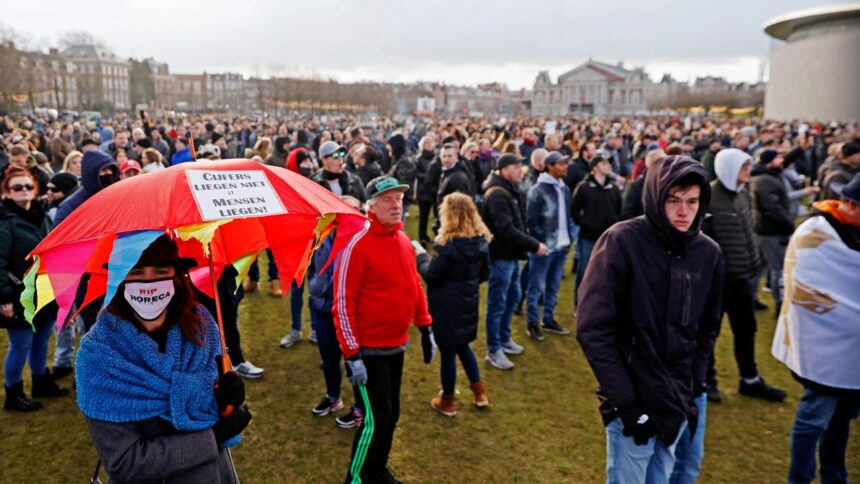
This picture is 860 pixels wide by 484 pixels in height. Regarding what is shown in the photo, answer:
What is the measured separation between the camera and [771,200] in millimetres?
6363

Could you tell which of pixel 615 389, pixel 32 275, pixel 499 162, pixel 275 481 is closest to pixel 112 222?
pixel 32 275

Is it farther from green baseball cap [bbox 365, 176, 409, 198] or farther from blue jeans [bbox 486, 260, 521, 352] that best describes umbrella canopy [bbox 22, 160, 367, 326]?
blue jeans [bbox 486, 260, 521, 352]

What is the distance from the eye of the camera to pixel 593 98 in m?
114

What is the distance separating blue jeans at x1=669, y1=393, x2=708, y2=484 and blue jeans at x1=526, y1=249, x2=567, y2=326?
3473 mm

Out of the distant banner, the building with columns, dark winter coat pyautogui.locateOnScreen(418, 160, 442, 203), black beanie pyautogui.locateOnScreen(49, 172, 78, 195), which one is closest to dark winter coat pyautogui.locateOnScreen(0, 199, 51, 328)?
black beanie pyautogui.locateOnScreen(49, 172, 78, 195)

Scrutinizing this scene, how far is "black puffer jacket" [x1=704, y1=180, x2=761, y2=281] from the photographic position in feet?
15.6

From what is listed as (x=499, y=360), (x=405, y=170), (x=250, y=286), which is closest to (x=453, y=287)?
(x=499, y=360)

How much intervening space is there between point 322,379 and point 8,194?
2.89 metres

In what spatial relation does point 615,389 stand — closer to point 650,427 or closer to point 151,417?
point 650,427

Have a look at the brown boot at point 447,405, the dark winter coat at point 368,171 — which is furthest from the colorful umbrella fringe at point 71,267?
the dark winter coat at point 368,171

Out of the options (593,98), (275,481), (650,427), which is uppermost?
(593,98)

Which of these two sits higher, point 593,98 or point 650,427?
point 593,98

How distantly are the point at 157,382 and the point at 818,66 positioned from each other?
192 feet

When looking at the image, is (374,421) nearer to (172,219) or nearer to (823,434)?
(172,219)
